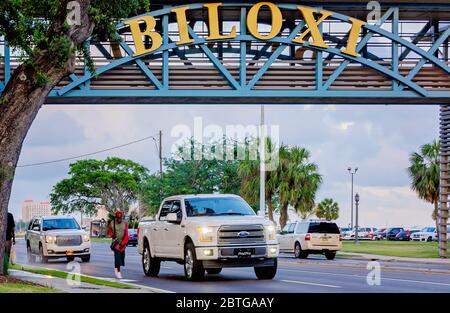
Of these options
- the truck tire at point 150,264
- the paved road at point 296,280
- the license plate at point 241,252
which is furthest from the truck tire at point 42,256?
the license plate at point 241,252

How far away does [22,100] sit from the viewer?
22.7m

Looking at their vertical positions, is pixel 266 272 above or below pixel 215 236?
below

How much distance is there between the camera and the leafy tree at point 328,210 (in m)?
115

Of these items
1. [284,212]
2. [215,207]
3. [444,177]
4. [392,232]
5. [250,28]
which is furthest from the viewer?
[392,232]

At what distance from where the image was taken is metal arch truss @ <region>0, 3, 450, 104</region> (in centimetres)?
3706

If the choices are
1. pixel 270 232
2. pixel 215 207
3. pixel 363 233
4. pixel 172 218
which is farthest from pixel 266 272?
pixel 363 233

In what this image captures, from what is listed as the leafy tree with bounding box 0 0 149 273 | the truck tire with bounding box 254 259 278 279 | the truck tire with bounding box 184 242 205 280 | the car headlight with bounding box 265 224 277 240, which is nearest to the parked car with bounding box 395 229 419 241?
the truck tire with bounding box 254 259 278 279

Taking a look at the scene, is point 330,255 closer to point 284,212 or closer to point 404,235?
point 284,212

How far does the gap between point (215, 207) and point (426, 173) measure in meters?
58.9

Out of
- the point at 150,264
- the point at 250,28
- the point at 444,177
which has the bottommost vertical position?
the point at 150,264

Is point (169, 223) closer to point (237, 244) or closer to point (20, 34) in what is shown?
point (237, 244)

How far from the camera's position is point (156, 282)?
85.3 feet

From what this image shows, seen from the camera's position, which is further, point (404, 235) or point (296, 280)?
point (404, 235)

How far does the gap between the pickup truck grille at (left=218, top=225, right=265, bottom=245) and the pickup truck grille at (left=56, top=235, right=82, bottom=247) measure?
15.7 meters
